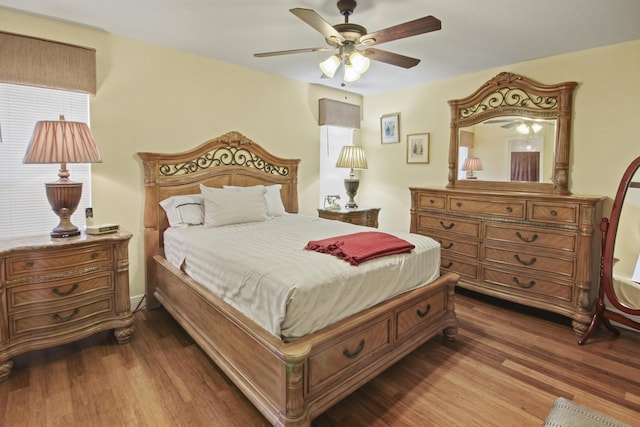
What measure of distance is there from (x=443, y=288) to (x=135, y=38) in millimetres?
3311

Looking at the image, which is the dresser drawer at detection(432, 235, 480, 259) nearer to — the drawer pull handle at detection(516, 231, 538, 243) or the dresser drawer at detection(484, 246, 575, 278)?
the dresser drawer at detection(484, 246, 575, 278)

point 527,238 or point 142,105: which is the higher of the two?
point 142,105

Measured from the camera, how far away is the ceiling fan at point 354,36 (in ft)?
6.20

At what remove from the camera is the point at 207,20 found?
103 inches

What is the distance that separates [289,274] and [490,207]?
2461mm

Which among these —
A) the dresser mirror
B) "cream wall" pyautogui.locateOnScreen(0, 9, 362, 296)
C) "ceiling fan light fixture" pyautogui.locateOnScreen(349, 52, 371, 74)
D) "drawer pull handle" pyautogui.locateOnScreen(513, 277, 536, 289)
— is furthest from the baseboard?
the dresser mirror

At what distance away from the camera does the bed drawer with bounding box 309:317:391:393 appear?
1715 mm

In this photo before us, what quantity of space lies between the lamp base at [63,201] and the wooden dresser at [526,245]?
3329 mm

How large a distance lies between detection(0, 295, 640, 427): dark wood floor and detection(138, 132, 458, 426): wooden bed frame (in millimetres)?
160

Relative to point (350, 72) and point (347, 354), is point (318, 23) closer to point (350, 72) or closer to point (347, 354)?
point (350, 72)

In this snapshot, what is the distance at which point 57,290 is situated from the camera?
230cm

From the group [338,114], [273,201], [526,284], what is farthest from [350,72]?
[526,284]

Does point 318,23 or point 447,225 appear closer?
point 318,23

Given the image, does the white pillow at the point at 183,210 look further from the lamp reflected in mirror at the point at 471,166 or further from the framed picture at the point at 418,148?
the lamp reflected in mirror at the point at 471,166
